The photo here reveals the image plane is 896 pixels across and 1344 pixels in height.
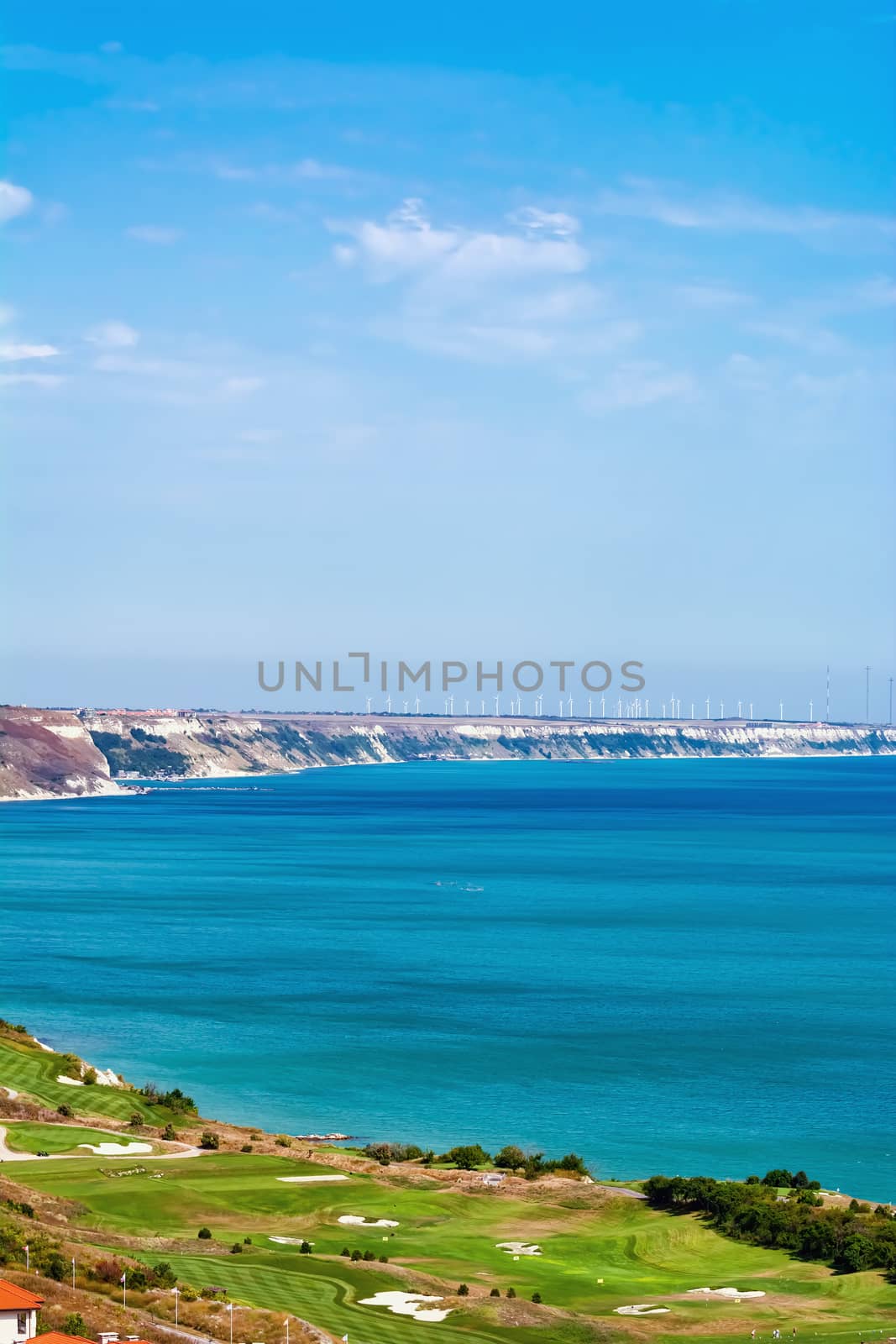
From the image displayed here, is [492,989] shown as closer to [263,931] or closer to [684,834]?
[263,931]

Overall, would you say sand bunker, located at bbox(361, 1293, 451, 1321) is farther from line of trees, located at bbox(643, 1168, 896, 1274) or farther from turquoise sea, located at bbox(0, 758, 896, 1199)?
turquoise sea, located at bbox(0, 758, 896, 1199)

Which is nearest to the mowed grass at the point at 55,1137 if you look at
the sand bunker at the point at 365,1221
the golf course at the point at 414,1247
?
the golf course at the point at 414,1247

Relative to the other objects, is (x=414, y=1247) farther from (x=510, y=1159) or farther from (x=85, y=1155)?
(x=85, y=1155)

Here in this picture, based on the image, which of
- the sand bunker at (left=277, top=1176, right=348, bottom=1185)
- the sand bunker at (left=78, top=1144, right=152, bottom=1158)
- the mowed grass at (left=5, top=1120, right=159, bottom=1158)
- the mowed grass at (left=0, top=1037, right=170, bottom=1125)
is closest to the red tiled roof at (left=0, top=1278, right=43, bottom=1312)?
the sand bunker at (left=277, top=1176, right=348, bottom=1185)

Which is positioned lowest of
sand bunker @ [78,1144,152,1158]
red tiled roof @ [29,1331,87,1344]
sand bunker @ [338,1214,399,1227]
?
sand bunker @ [338,1214,399,1227]

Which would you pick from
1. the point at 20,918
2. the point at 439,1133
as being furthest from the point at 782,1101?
the point at 20,918

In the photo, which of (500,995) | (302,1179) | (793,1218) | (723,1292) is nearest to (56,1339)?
(723,1292)
